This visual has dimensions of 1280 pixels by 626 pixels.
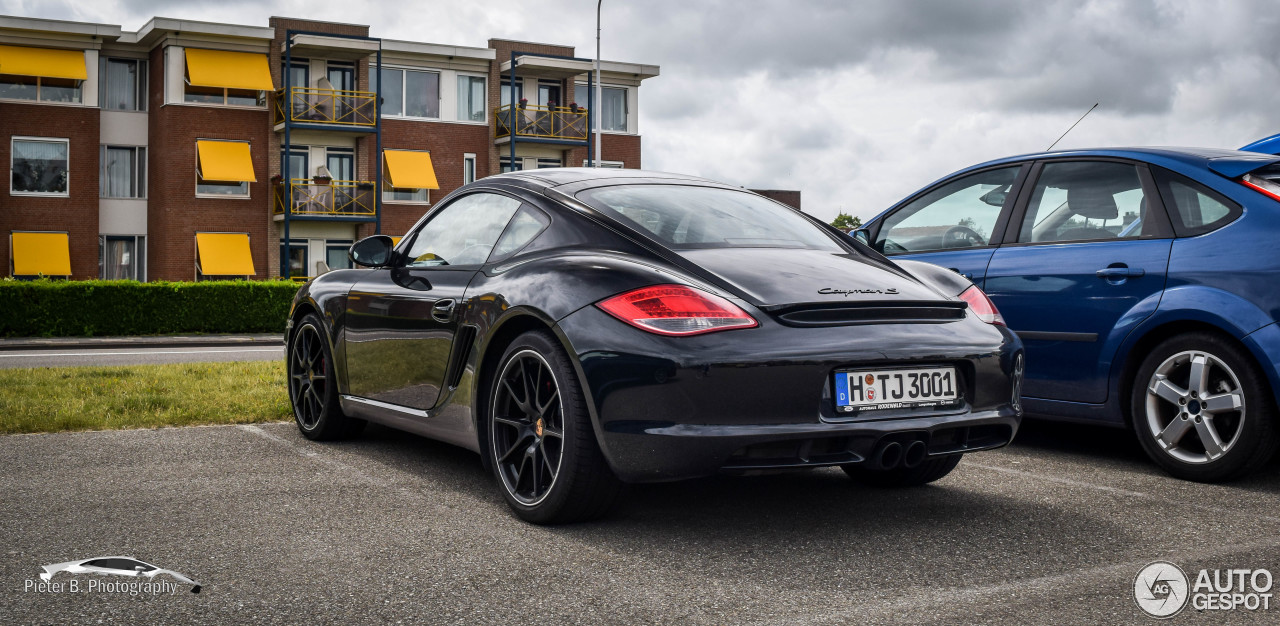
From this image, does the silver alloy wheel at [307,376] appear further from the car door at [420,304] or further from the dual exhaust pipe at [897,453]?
the dual exhaust pipe at [897,453]

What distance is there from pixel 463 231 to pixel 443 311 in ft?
1.85

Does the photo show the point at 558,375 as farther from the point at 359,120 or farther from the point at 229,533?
the point at 359,120

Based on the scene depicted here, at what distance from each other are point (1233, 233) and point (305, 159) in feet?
107

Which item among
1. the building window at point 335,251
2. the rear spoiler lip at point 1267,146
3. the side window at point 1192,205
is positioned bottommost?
the side window at point 1192,205

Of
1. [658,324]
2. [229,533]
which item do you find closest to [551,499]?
[658,324]

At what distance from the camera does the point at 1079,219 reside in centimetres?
580

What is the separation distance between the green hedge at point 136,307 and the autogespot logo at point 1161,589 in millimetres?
21912

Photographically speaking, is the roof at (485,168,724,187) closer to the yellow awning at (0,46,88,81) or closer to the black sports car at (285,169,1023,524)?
the black sports car at (285,169,1023,524)

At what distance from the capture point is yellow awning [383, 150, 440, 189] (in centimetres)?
3559

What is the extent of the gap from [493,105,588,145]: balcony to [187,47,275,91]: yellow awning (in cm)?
731

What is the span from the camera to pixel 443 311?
4836 mm

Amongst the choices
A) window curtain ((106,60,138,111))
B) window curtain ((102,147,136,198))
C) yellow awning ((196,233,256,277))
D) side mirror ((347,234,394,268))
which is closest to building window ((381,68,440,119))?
yellow awning ((196,233,256,277))

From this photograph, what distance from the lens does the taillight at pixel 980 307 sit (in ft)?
14.6

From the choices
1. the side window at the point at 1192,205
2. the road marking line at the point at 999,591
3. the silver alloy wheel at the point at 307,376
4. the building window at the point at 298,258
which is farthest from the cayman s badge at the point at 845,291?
the building window at the point at 298,258
